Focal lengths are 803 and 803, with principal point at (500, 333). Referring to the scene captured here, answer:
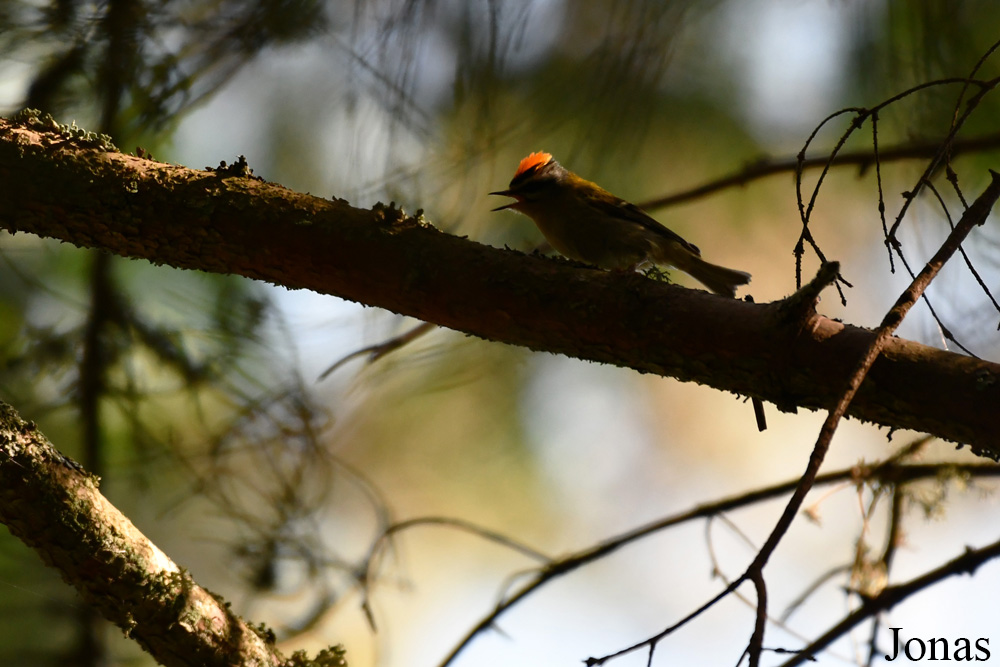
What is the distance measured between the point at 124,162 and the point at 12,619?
1.16m

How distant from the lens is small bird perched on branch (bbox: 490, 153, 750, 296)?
247cm

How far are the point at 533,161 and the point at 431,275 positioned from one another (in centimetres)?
106

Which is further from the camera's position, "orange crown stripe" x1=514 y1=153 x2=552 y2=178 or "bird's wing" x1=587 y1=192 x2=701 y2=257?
"bird's wing" x1=587 y1=192 x2=701 y2=257

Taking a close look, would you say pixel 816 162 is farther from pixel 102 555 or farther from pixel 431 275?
pixel 102 555

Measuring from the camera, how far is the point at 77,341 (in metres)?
2.12

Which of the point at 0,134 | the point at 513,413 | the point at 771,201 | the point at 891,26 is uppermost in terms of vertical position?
the point at 771,201

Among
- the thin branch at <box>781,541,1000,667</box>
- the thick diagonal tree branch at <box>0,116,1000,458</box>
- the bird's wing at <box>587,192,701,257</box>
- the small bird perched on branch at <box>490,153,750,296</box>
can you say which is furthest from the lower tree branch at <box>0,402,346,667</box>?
the bird's wing at <box>587,192,701,257</box>

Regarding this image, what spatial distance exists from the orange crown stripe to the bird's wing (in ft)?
0.81

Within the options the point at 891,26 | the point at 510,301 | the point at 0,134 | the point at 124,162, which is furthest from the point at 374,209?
the point at 891,26

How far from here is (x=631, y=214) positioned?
2500 mm

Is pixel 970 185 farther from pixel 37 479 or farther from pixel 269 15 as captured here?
pixel 37 479

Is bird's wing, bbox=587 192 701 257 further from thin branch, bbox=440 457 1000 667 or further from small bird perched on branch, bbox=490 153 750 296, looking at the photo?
thin branch, bbox=440 457 1000 667

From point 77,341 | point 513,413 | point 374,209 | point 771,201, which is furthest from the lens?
point 513,413

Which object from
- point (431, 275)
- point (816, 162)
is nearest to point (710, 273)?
point (816, 162)
